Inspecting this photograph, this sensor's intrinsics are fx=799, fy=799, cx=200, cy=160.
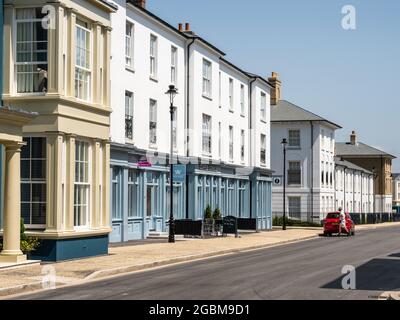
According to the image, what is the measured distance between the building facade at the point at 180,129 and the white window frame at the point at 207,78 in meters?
0.06

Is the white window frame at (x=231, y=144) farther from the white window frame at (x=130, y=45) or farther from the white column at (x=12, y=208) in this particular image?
the white column at (x=12, y=208)

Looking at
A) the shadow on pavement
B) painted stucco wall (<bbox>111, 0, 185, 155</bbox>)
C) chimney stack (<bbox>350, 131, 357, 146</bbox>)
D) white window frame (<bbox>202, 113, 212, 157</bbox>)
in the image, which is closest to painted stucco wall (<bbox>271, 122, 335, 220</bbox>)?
white window frame (<bbox>202, 113, 212, 157</bbox>)

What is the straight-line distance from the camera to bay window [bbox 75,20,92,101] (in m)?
25.8

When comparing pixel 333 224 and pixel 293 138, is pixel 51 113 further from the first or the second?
pixel 293 138

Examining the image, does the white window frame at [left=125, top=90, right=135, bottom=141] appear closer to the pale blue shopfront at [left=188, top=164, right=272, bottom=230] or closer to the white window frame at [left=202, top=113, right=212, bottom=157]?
the pale blue shopfront at [left=188, top=164, right=272, bottom=230]

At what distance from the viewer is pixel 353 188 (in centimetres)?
9562

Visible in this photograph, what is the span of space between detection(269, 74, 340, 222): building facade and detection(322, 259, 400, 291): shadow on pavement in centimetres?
5013

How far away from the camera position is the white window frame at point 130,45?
3605cm

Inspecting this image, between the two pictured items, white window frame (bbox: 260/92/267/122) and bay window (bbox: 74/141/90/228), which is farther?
white window frame (bbox: 260/92/267/122)

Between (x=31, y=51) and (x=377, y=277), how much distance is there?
12.4m

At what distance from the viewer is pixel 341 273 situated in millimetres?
22016

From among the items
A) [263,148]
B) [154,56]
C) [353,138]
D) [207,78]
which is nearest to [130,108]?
[154,56]
